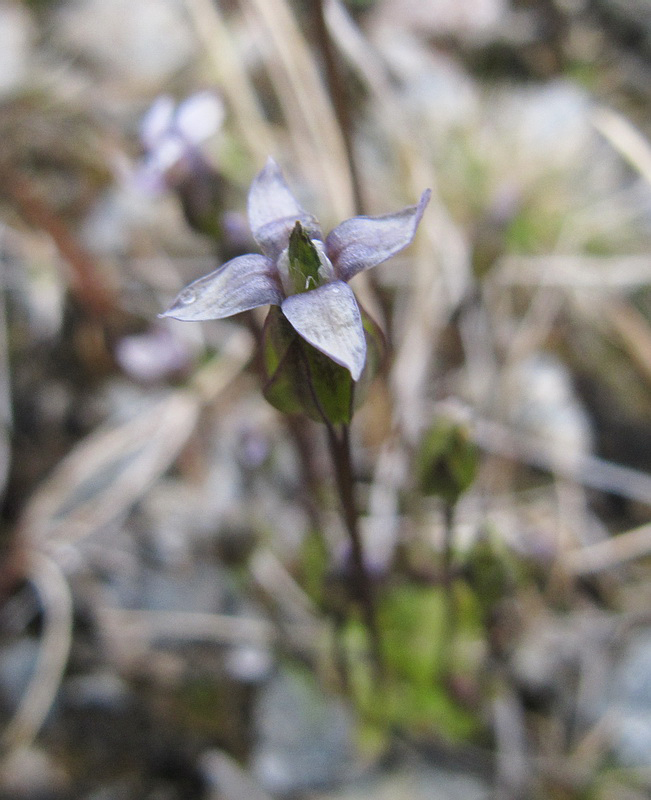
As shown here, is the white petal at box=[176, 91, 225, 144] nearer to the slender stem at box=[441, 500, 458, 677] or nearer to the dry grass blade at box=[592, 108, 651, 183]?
the slender stem at box=[441, 500, 458, 677]

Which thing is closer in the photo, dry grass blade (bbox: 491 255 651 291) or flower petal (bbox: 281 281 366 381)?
flower petal (bbox: 281 281 366 381)

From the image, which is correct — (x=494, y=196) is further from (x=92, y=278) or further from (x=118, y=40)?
(x=118, y=40)

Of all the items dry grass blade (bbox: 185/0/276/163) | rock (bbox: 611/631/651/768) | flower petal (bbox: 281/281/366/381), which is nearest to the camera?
flower petal (bbox: 281/281/366/381)

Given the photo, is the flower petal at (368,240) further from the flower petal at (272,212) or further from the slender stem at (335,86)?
the slender stem at (335,86)

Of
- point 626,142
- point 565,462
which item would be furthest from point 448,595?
point 626,142

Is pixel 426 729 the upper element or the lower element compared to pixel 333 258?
lower

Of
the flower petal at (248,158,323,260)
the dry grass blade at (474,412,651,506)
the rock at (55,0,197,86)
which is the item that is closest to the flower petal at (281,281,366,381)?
the flower petal at (248,158,323,260)

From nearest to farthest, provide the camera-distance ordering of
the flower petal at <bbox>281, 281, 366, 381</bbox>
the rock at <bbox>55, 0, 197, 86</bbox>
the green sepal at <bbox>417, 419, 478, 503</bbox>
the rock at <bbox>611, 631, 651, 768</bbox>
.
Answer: the flower petal at <bbox>281, 281, 366, 381</bbox> → the green sepal at <bbox>417, 419, 478, 503</bbox> → the rock at <bbox>611, 631, 651, 768</bbox> → the rock at <bbox>55, 0, 197, 86</bbox>

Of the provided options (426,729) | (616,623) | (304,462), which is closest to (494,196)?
(304,462)
